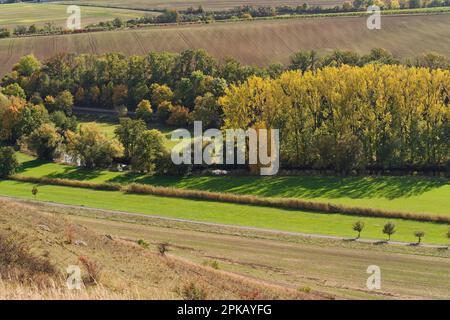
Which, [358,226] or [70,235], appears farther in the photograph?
→ [358,226]

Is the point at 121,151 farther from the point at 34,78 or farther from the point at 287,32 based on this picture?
the point at 287,32

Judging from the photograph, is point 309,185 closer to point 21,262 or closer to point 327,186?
point 327,186

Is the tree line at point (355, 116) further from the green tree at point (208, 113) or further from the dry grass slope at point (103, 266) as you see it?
the dry grass slope at point (103, 266)

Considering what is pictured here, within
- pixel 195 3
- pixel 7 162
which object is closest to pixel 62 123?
pixel 7 162

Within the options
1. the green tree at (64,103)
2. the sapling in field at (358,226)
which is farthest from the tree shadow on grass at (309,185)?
the green tree at (64,103)

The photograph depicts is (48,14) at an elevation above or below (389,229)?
above
